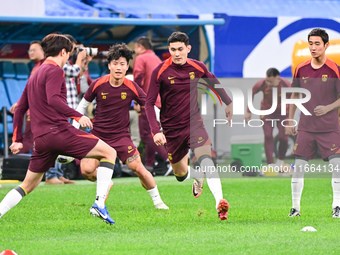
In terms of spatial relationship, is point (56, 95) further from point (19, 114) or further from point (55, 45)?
point (19, 114)

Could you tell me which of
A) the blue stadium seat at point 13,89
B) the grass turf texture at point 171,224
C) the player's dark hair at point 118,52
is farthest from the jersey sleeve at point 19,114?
the blue stadium seat at point 13,89

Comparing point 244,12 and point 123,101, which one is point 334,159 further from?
point 244,12

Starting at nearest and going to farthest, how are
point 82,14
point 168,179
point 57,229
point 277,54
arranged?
1. point 57,229
2. point 168,179
3. point 82,14
4. point 277,54

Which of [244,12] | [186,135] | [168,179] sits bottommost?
[168,179]

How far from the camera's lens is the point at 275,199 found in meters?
11.2

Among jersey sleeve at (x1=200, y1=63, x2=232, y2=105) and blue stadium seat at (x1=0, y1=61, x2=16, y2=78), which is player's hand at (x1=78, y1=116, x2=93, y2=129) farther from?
blue stadium seat at (x1=0, y1=61, x2=16, y2=78)

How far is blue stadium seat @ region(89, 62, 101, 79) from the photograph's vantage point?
18.2 meters

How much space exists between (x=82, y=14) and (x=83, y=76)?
2.90 m

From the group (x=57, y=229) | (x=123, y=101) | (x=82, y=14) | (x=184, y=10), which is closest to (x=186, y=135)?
(x=123, y=101)

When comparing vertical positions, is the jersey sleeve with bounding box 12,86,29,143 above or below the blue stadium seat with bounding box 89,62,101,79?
above

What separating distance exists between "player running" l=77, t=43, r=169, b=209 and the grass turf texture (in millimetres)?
466

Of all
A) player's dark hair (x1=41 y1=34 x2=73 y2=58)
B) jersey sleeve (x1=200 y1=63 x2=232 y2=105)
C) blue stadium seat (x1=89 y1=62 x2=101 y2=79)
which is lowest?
blue stadium seat (x1=89 y1=62 x2=101 y2=79)

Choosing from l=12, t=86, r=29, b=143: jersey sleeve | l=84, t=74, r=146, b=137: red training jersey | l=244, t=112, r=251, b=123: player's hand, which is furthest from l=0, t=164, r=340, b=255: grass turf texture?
l=244, t=112, r=251, b=123: player's hand

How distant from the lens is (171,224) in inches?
327
